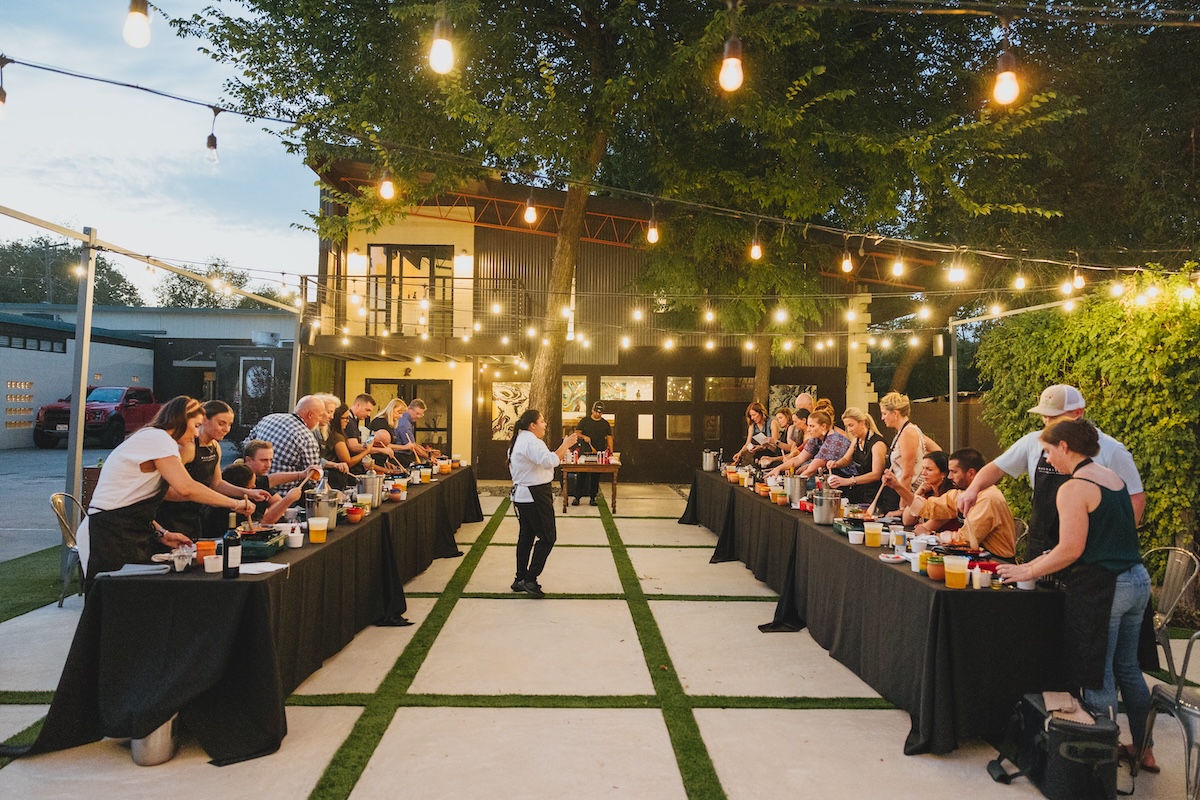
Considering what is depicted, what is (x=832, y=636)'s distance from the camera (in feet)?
17.4

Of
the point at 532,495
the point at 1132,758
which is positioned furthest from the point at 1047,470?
the point at 532,495

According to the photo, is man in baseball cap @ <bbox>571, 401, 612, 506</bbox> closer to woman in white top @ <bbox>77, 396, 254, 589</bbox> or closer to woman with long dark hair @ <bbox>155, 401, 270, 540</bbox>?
woman with long dark hair @ <bbox>155, 401, 270, 540</bbox>

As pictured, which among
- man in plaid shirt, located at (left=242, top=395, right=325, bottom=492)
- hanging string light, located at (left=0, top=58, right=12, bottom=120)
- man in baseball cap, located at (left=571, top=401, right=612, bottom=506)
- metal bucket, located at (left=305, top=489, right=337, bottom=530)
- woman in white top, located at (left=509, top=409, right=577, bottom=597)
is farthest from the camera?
man in baseball cap, located at (left=571, top=401, right=612, bottom=506)

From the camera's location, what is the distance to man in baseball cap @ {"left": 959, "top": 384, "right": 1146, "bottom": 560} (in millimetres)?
4047

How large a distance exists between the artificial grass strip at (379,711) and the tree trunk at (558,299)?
22.0ft

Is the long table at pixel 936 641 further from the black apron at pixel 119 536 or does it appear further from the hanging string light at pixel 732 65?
the black apron at pixel 119 536

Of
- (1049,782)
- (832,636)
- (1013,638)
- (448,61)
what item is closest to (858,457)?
(832,636)

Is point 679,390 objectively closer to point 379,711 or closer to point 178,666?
point 379,711

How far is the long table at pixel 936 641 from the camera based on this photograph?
3.73 meters

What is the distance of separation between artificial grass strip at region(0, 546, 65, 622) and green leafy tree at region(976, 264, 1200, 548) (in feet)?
29.5

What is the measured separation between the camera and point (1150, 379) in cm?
626

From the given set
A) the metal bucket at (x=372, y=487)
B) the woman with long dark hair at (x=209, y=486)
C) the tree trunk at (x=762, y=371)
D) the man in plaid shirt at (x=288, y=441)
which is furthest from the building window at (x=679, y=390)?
the woman with long dark hair at (x=209, y=486)

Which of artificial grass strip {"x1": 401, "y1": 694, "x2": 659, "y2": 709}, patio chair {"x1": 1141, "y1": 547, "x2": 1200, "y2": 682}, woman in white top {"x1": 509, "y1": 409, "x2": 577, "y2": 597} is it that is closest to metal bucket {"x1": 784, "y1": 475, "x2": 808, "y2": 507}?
woman in white top {"x1": 509, "y1": 409, "x2": 577, "y2": 597}

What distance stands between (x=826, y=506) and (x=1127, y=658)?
249cm
